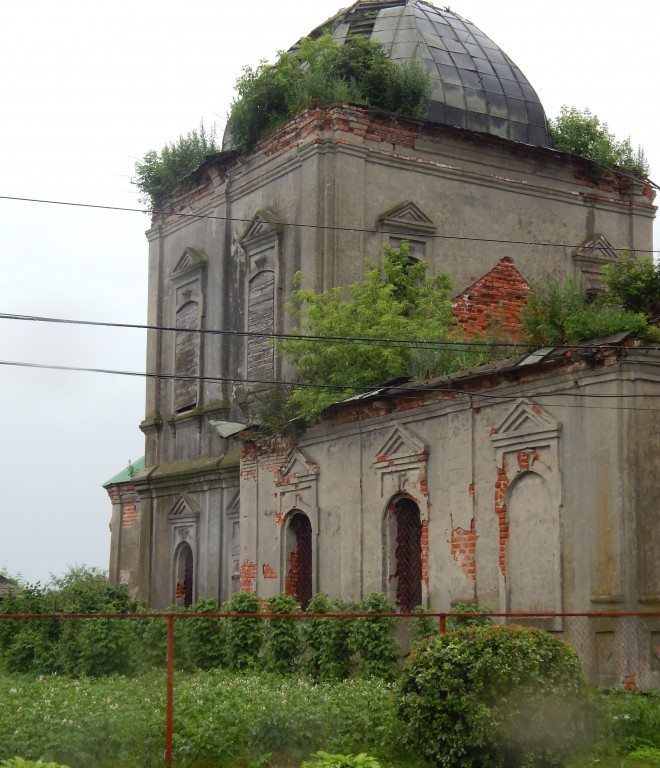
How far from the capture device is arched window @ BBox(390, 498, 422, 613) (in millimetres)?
19141

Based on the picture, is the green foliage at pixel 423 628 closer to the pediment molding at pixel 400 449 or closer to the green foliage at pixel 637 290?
the pediment molding at pixel 400 449

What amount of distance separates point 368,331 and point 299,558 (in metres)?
4.31

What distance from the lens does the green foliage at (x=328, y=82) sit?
24719 mm

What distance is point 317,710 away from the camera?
12.1 metres

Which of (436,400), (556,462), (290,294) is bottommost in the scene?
(556,462)

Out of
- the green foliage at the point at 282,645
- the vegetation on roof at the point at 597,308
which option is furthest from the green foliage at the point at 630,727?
the green foliage at the point at 282,645

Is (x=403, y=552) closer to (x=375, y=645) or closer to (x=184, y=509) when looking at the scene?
(x=375, y=645)

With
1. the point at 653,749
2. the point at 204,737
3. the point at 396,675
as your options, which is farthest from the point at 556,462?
the point at 204,737

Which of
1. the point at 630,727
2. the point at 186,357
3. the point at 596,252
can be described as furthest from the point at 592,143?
the point at 630,727

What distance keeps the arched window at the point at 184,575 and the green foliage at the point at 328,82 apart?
904cm

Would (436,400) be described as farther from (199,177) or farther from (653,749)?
(199,177)

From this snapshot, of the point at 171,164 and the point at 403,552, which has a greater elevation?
the point at 171,164

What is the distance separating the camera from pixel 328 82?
2462cm

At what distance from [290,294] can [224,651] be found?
7641mm
